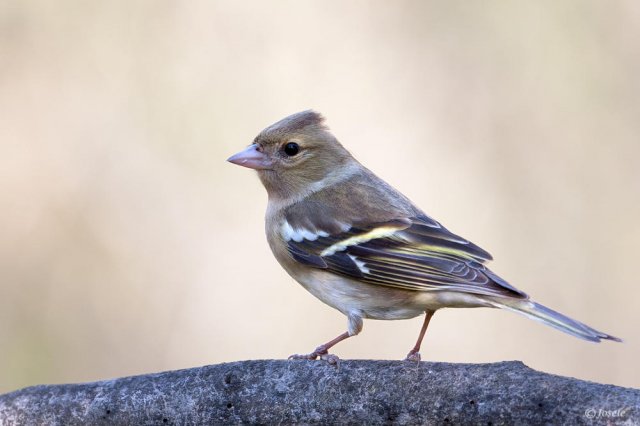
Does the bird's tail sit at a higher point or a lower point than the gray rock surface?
higher

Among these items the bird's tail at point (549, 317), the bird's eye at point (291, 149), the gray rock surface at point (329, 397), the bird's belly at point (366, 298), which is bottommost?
the gray rock surface at point (329, 397)

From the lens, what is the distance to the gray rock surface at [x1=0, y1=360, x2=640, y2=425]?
320 centimetres

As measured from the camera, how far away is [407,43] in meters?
8.17

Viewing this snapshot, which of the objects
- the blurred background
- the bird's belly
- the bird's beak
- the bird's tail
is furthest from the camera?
the blurred background

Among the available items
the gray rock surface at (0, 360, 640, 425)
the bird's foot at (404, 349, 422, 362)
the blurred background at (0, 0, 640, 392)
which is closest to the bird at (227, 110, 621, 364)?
the bird's foot at (404, 349, 422, 362)

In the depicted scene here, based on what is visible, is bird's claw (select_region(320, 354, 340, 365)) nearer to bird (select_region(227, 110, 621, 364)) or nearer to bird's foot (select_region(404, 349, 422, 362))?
bird (select_region(227, 110, 621, 364))

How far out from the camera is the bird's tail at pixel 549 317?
3.67m

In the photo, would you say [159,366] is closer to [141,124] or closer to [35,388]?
[141,124]

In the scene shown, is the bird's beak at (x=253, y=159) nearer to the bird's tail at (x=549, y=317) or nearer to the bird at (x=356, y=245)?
the bird at (x=356, y=245)

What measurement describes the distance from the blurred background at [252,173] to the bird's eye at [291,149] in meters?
2.40

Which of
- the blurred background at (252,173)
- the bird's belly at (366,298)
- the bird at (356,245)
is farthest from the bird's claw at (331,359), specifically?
the blurred background at (252,173)

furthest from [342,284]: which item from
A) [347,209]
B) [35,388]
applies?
[35,388]

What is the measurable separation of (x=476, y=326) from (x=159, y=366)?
2.57m

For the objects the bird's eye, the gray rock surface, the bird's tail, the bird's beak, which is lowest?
the gray rock surface
